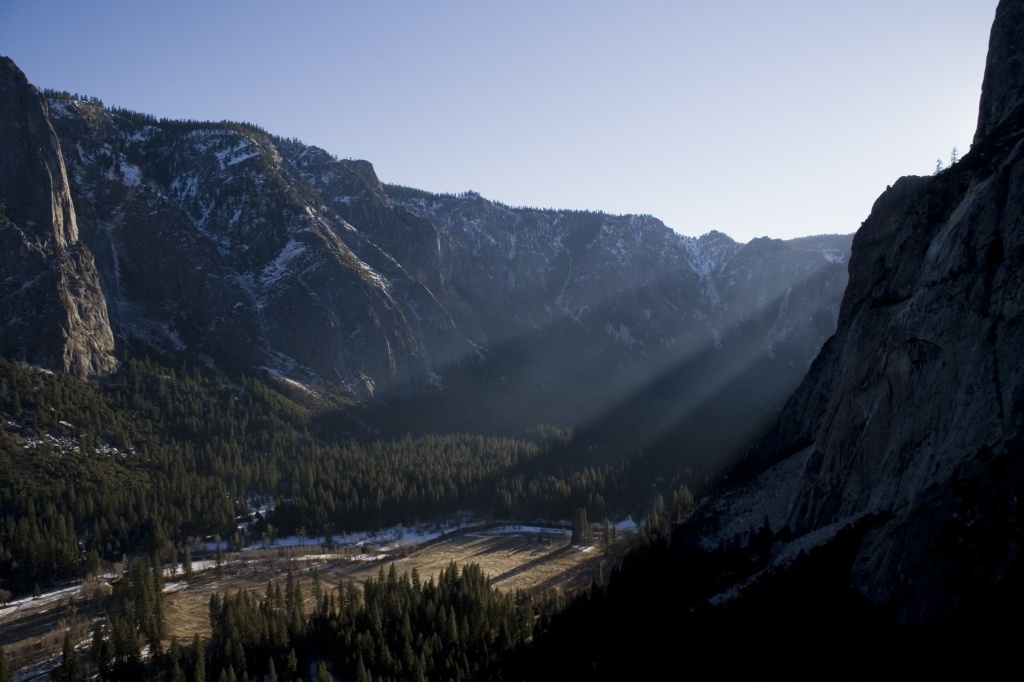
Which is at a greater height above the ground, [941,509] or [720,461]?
[941,509]

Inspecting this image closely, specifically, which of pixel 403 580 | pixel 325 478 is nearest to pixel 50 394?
pixel 325 478

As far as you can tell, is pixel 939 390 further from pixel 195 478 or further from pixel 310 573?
pixel 195 478

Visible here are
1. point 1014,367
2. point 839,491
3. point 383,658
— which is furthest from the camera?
point 383,658

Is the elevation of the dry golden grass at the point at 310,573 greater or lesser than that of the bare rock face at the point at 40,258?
lesser

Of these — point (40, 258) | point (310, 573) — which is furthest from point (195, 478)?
point (40, 258)

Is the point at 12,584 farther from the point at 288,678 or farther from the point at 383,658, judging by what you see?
the point at 383,658

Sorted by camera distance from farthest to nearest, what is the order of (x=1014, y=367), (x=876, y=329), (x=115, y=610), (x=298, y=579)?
(x=298, y=579), (x=115, y=610), (x=876, y=329), (x=1014, y=367)

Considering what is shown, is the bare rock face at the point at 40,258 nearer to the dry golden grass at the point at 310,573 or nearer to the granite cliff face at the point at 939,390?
the dry golden grass at the point at 310,573

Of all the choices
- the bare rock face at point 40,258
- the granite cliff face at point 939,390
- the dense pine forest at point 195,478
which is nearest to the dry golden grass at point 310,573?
the dense pine forest at point 195,478
